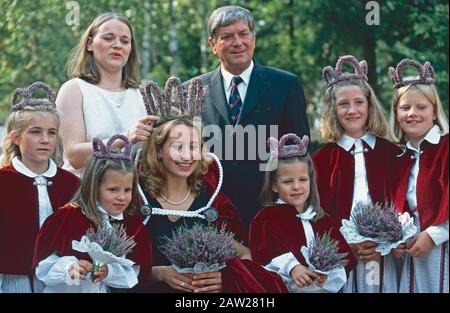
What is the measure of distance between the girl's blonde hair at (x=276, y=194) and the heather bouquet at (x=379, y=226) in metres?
0.18

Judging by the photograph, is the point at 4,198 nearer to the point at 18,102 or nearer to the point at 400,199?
the point at 18,102

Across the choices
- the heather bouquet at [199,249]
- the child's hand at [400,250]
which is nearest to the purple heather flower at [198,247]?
the heather bouquet at [199,249]

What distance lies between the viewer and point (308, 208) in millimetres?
4773

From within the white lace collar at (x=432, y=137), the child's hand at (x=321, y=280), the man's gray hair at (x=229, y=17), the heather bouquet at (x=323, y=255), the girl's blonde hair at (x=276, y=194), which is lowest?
the child's hand at (x=321, y=280)

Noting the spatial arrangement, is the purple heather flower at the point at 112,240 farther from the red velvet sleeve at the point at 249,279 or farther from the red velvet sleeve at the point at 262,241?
the red velvet sleeve at the point at 262,241

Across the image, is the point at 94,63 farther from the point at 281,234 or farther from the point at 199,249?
→ the point at 281,234

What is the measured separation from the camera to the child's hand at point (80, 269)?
14.5 ft

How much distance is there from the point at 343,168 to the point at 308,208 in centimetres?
31

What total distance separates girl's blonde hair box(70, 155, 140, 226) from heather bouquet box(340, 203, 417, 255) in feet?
3.87

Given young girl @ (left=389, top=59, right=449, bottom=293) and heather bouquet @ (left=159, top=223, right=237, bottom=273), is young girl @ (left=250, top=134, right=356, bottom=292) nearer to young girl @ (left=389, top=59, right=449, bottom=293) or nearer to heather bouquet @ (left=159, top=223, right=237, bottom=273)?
heather bouquet @ (left=159, top=223, right=237, bottom=273)

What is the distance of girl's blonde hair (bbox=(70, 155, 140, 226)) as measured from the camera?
4.52 m

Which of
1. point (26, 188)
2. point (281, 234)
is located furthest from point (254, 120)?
point (26, 188)

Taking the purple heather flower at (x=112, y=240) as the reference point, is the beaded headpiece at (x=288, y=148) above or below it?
above

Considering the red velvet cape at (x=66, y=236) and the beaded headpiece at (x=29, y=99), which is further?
the beaded headpiece at (x=29, y=99)
